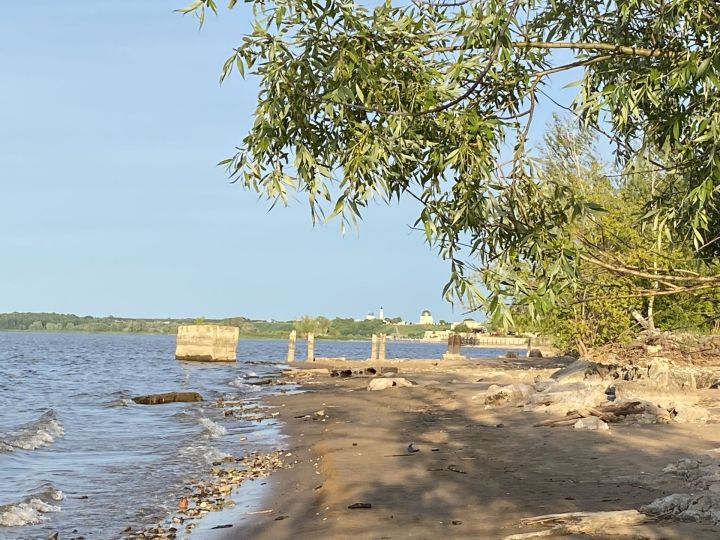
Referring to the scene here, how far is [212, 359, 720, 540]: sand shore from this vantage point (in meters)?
8.11

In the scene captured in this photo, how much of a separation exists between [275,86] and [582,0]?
8.85 ft

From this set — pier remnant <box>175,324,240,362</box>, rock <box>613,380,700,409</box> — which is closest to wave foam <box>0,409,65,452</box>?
rock <box>613,380,700,409</box>

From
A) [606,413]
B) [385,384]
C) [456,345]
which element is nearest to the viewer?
[606,413]

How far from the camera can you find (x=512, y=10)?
16.9 feet

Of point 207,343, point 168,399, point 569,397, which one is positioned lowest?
point 168,399

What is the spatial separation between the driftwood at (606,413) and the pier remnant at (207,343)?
4894cm

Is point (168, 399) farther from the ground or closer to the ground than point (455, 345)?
closer to the ground

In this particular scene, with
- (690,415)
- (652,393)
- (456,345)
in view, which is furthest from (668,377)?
(456,345)

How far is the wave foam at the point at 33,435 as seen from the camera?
18.5 meters

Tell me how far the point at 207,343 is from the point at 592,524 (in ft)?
189

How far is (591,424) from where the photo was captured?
13.9 meters

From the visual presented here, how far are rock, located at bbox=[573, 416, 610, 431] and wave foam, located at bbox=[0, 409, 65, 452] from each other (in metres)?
11.3

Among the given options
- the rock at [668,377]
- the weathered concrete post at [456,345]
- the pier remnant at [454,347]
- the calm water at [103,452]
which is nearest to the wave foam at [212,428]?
the calm water at [103,452]

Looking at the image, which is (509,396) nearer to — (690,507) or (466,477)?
(466,477)
